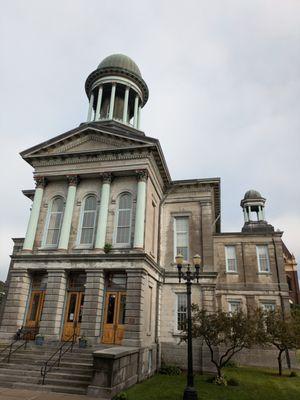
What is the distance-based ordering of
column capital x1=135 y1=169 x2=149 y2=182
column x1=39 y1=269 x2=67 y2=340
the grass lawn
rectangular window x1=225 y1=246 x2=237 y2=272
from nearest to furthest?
1. the grass lawn
2. column x1=39 y1=269 x2=67 y2=340
3. column capital x1=135 y1=169 x2=149 y2=182
4. rectangular window x1=225 y1=246 x2=237 y2=272

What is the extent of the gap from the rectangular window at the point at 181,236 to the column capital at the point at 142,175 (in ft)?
18.5

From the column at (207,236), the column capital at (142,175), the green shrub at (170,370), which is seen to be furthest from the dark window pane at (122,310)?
the column capital at (142,175)

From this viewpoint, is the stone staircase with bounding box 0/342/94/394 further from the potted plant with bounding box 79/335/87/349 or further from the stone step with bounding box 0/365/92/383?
the potted plant with bounding box 79/335/87/349

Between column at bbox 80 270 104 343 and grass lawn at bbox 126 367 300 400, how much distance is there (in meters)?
A: 3.82

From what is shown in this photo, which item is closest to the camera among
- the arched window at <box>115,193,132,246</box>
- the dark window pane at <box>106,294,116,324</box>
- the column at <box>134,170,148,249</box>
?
the dark window pane at <box>106,294,116,324</box>

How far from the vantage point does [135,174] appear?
20203mm

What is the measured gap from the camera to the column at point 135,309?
1584 centimetres

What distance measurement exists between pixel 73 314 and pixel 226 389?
9490 millimetres

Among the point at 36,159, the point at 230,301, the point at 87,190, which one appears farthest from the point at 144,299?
the point at 36,159

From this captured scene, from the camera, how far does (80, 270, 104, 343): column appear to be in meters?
16.6

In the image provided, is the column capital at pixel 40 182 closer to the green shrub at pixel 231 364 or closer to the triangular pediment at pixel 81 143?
the triangular pediment at pixel 81 143

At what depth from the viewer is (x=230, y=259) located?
26531 mm

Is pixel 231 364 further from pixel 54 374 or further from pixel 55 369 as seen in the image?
pixel 54 374

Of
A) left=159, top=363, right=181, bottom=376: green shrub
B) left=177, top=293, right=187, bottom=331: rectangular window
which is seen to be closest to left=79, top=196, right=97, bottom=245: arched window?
left=177, top=293, right=187, bottom=331: rectangular window
